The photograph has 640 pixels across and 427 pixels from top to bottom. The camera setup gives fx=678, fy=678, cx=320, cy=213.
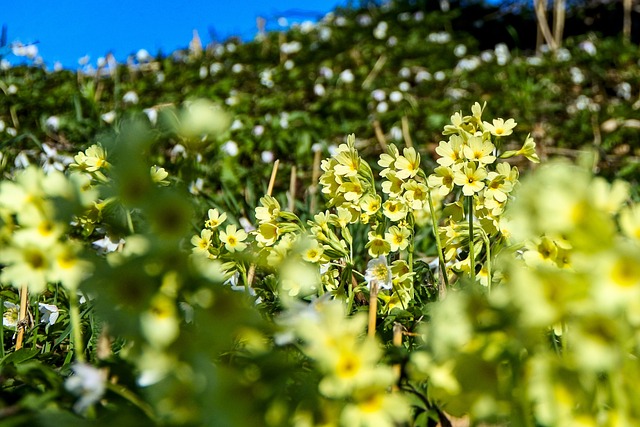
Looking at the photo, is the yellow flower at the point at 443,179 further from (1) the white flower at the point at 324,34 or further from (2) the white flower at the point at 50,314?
(1) the white flower at the point at 324,34

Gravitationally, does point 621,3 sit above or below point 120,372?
below

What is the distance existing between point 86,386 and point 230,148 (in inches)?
117

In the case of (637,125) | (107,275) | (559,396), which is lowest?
(637,125)

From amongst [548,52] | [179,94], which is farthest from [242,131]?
[548,52]

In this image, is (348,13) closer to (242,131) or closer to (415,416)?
(242,131)

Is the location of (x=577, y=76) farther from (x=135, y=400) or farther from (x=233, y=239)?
(x=135, y=400)

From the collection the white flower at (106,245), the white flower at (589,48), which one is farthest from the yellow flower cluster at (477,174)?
the white flower at (589,48)

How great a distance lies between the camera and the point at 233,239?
41.8 inches

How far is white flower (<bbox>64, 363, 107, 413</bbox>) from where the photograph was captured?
65 centimetres

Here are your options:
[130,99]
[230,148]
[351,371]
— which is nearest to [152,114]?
[230,148]

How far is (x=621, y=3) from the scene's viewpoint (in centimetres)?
783

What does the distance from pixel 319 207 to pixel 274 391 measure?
1870 millimetres

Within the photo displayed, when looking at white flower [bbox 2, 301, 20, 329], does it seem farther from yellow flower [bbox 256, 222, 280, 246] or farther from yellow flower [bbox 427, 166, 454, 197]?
yellow flower [bbox 427, 166, 454, 197]

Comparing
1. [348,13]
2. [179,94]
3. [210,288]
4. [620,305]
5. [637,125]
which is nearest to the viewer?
[620,305]
